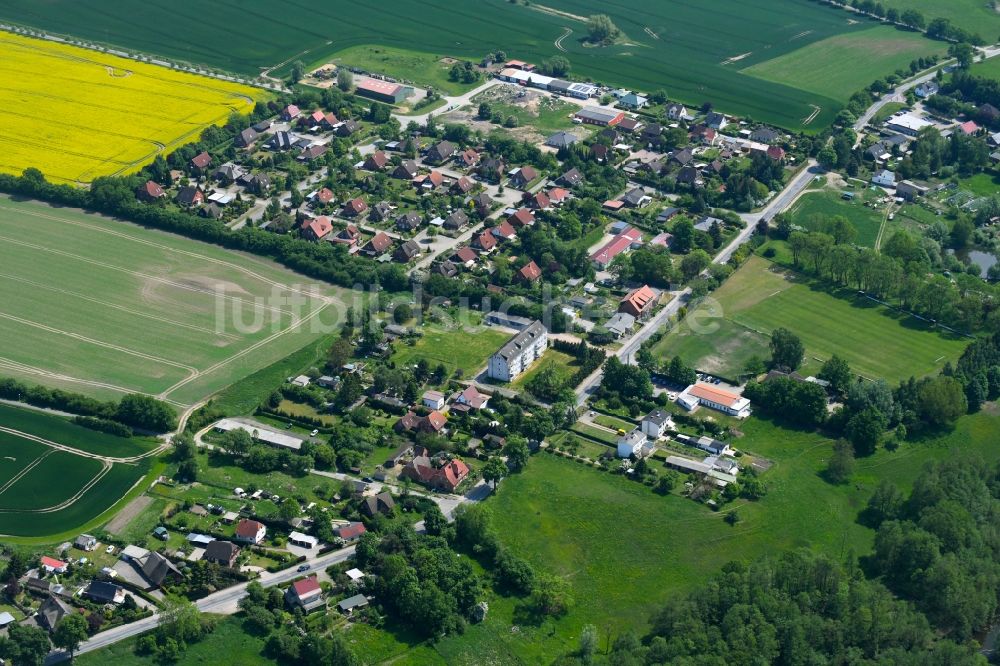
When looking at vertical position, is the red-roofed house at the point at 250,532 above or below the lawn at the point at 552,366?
below

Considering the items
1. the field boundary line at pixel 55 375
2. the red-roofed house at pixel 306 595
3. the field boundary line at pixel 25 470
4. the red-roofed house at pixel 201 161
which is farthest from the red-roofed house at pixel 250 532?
the red-roofed house at pixel 201 161

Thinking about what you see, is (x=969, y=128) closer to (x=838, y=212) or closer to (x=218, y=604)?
(x=838, y=212)

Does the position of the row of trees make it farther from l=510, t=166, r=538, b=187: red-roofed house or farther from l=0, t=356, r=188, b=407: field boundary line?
l=510, t=166, r=538, b=187: red-roofed house

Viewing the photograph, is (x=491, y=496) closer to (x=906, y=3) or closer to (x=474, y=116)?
(x=474, y=116)

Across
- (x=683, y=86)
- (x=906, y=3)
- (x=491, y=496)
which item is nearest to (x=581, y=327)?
(x=491, y=496)

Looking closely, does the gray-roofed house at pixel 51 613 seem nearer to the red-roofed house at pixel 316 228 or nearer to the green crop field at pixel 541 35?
the red-roofed house at pixel 316 228

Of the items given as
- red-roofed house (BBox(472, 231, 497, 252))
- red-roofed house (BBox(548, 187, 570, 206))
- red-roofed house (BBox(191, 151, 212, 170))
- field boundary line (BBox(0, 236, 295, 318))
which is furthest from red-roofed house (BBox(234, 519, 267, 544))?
red-roofed house (BBox(191, 151, 212, 170))
